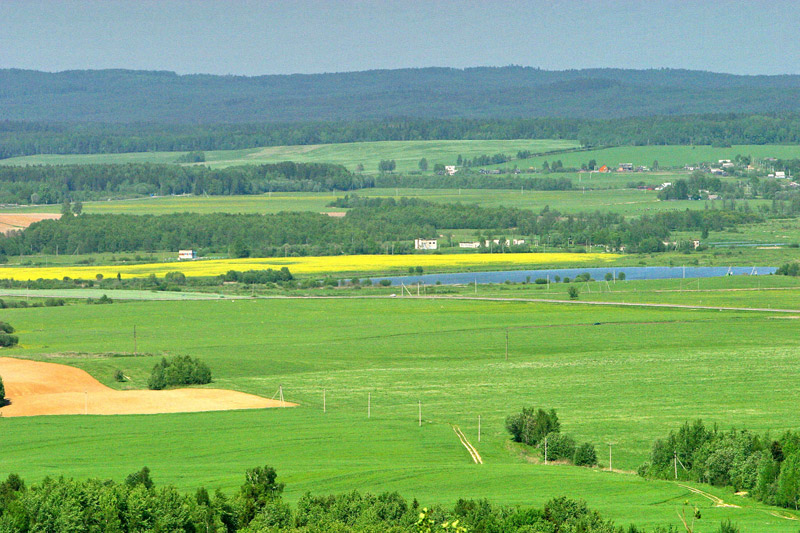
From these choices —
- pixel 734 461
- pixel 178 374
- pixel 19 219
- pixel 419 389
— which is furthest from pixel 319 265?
pixel 734 461

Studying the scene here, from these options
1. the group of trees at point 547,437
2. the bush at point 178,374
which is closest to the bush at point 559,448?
the group of trees at point 547,437

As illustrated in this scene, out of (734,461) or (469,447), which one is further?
(469,447)

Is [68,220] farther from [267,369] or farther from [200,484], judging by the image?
[200,484]

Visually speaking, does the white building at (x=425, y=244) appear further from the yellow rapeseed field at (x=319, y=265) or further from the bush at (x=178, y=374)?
the bush at (x=178, y=374)

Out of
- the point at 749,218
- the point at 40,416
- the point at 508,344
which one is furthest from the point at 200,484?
the point at 749,218

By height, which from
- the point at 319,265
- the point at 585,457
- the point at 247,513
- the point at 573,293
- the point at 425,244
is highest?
the point at 425,244

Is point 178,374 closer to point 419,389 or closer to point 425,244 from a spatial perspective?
point 419,389
